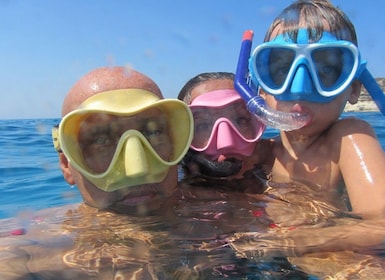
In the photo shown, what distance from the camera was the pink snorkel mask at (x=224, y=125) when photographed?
127 inches

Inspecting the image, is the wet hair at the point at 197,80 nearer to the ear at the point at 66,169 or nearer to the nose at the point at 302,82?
the nose at the point at 302,82

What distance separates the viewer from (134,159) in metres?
2.36

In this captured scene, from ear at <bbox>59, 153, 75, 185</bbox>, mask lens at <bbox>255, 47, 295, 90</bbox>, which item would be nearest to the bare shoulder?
mask lens at <bbox>255, 47, 295, 90</bbox>

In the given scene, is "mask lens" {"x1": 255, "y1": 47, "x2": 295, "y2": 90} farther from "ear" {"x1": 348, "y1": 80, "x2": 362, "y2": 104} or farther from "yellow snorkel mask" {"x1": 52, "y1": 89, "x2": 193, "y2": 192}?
"yellow snorkel mask" {"x1": 52, "y1": 89, "x2": 193, "y2": 192}

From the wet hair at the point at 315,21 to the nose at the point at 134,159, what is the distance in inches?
52.7

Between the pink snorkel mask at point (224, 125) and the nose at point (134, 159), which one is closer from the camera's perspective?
the nose at point (134, 159)

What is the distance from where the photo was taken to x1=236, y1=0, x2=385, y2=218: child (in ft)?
9.13

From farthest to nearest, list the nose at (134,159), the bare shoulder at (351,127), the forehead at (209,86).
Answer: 1. the forehead at (209,86)
2. the bare shoulder at (351,127)
3. the nose at (134,159)

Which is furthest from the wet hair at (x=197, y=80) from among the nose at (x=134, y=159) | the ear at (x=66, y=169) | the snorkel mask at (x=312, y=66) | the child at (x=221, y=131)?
the nose at (x=134, y=159)

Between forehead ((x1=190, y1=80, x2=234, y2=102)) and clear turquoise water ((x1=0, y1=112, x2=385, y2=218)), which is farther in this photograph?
clear turquoise water ((x1=0, y1=112, x2=385, y2=218))

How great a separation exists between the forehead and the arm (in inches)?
37.6

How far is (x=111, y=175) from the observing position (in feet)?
7.98

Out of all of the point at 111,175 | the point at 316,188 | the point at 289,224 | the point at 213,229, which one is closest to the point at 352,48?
the point at 316,188

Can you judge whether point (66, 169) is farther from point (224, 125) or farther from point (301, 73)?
point (301, 73)
